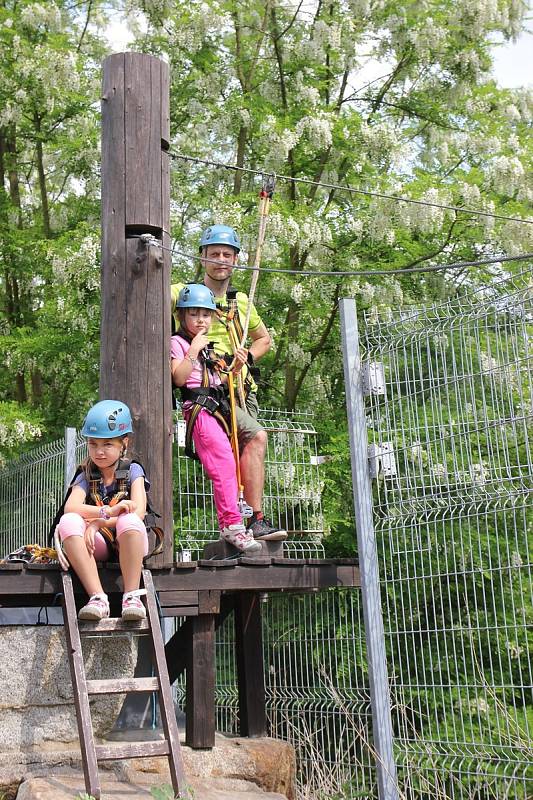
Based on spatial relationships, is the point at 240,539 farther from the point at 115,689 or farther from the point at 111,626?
the point at 115,689

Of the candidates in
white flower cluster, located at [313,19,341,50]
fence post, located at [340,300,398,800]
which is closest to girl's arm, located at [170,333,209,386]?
fence post, located at [340,300,398,800]

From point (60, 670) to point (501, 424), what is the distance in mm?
2558

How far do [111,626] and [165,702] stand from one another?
48cm

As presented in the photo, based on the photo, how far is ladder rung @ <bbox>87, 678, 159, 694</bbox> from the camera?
16.0 ft

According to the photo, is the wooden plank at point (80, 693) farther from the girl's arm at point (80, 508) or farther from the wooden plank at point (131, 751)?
the girl's arm at point (80, 508)

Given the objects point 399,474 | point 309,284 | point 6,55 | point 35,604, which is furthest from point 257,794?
point 6,55

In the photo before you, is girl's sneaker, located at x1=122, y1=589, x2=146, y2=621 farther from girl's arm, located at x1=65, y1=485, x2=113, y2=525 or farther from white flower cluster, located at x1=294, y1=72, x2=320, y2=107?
white flower cluster, located at x1=294, y1=72, x2=320, y2=107

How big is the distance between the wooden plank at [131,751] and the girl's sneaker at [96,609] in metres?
0.63

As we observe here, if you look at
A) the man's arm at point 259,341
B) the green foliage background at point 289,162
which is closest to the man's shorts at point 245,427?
the man's arm at point 259,341

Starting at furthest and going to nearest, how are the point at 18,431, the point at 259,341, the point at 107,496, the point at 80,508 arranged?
the point at 18,431 < the point at 259,341 < the point at 107,496 < the point at 80,508

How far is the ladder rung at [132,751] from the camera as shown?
469 centimetres

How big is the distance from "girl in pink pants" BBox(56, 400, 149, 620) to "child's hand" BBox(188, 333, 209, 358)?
0.75 metres

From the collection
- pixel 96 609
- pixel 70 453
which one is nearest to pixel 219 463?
pixel 96 609

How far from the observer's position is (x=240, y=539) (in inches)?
240
